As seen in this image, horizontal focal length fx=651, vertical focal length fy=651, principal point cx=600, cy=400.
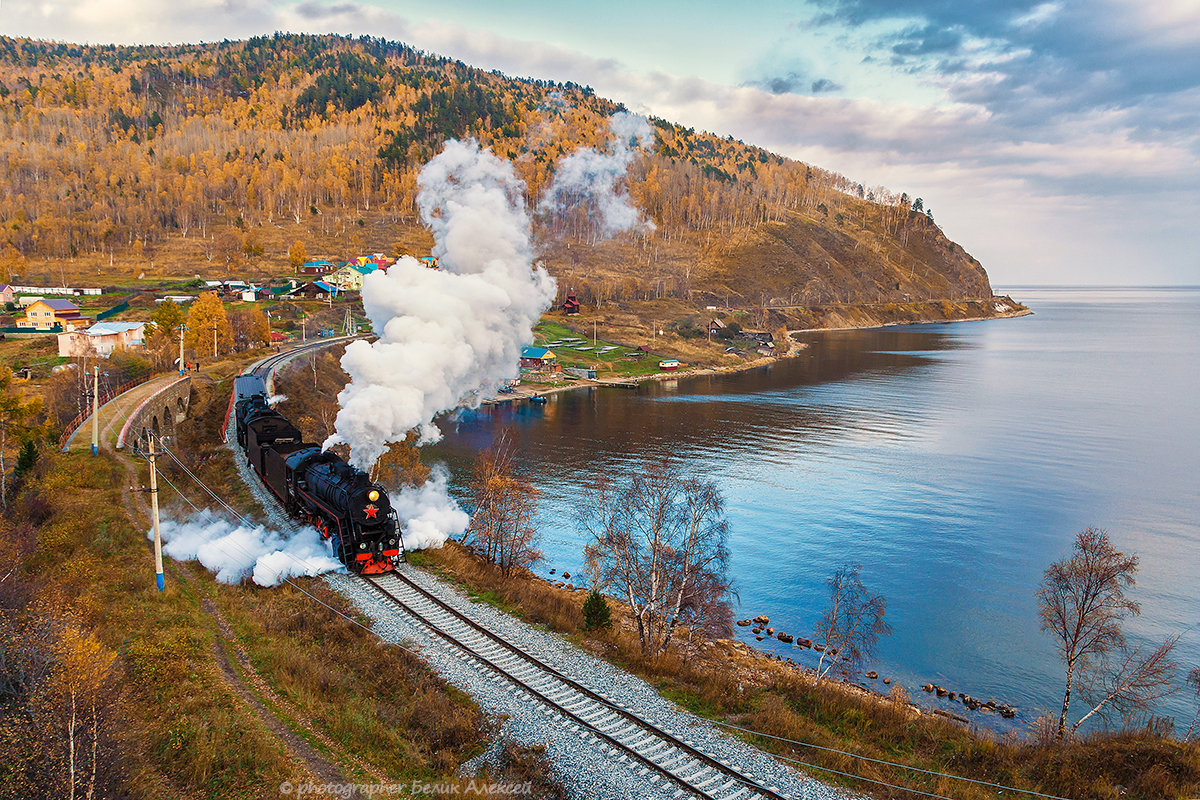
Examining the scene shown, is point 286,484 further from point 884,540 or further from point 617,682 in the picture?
point 884,540

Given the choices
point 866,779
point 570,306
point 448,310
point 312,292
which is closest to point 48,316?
point 312,292

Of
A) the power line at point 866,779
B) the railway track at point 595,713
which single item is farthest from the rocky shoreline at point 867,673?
the railway track at point 595,713

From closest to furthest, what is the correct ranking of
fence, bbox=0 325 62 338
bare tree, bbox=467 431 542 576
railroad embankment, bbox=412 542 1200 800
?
railroad embankment, bbox=412 542 1200 800, bare tree, bbox=467 431 542 576, fence, bbox=0 325 62 338

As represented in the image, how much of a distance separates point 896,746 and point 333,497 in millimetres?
27151

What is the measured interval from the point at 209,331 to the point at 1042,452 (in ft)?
373

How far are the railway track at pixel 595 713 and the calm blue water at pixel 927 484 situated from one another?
20757mm

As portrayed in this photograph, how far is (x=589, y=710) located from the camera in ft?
73.3

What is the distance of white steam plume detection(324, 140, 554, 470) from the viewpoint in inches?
1318

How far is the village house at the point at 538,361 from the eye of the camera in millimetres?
129000

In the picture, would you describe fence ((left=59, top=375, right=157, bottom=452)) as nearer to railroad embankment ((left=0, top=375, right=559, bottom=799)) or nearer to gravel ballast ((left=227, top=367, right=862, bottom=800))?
railroad embankment ((left=0, top=375, right=559, bottom=799))

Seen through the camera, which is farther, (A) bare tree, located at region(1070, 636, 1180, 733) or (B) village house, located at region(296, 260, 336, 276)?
Answer: (B) village house, located at region(296, 260, 336, 276)

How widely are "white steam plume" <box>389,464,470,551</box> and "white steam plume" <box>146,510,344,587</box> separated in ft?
14.8

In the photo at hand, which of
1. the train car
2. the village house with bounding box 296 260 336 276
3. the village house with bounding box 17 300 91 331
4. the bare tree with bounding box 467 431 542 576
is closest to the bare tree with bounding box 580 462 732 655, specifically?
the bare tree with bounding box 467 431 542 576

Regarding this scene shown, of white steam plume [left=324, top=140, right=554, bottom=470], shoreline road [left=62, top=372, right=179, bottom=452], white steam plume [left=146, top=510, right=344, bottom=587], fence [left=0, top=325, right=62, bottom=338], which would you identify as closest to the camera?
white steam plume [left=146, top=510, right=344, bottom=587]
